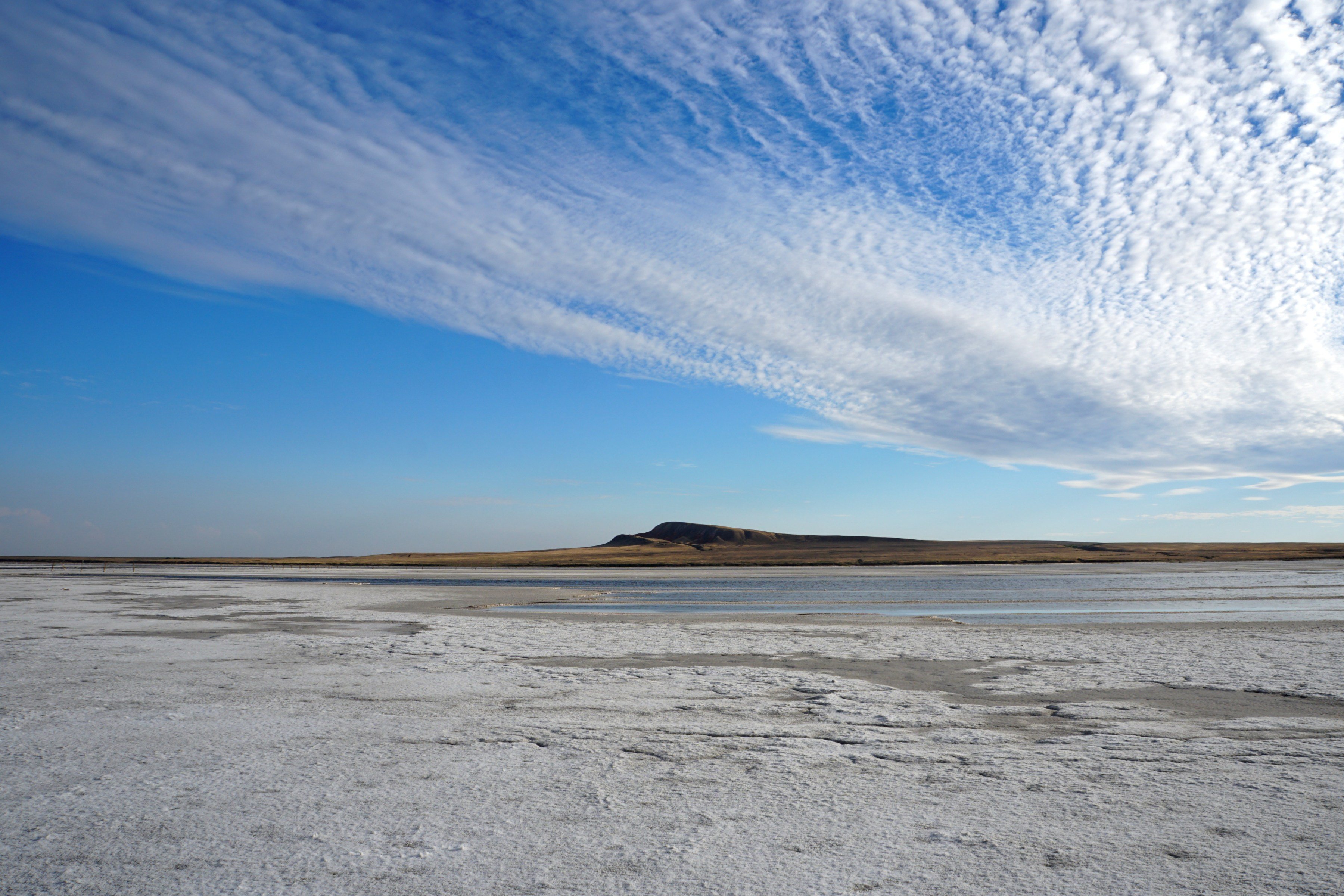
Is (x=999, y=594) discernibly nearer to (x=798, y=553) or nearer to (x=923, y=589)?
(x=923, y=589)

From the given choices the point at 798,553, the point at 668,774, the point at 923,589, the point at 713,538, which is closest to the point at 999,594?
the point at 923,589

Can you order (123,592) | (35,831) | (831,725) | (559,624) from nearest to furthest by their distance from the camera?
(35,831)
(831,725)
(559,624)
(123,592)

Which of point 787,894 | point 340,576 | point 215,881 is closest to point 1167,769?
point 787,894

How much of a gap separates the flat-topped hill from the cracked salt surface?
62.4 meters

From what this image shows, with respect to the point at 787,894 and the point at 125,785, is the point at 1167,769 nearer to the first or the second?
the point at 787,894

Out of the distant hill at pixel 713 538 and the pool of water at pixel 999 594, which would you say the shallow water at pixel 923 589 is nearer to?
the pool of water at pixel 999 594

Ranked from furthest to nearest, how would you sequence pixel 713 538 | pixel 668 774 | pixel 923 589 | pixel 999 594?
pixel 713 538
pixel 923 589
pixel 999 594
pixel 668 774

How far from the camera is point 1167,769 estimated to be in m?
4.90

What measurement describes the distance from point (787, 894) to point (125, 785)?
13.5ft

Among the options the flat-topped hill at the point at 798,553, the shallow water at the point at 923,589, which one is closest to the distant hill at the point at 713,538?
the flat-topped hill at the point at 798,553

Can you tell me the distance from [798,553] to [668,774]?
101 metres

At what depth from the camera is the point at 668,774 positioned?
4895mm

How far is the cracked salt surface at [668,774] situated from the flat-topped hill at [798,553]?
6242 centimetres

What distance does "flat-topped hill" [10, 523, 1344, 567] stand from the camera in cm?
7888
